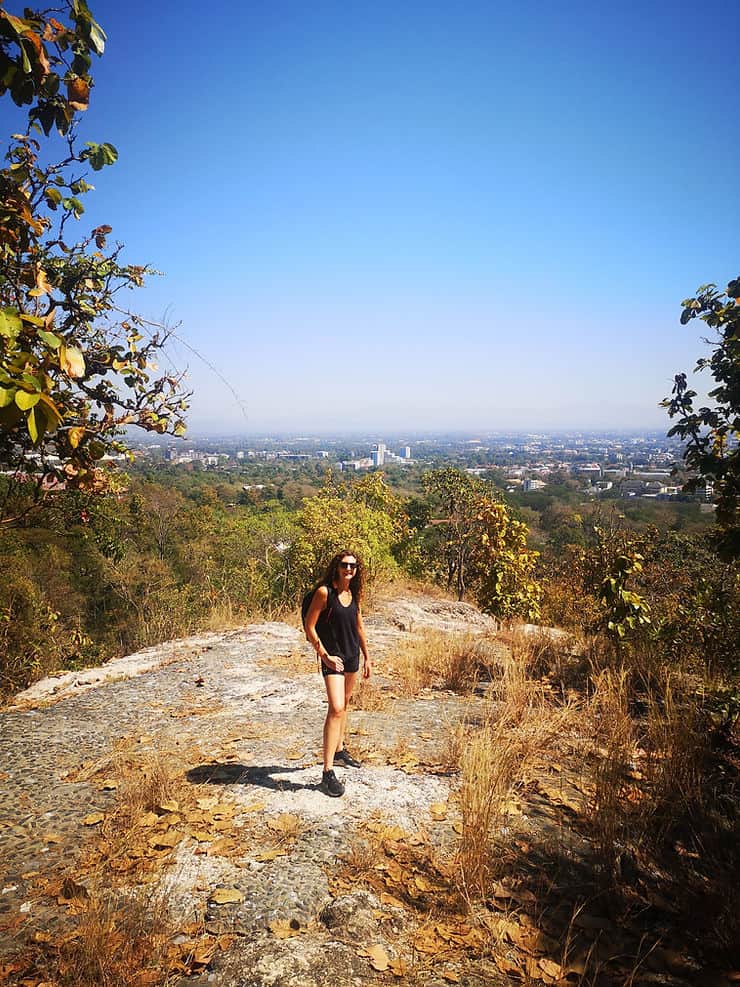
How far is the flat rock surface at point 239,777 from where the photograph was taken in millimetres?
2635

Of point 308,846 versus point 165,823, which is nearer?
point 308,846

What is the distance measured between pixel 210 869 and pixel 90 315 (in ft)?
10.7

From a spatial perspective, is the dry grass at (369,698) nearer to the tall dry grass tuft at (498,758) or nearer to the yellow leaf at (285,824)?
the tall dry grass tuft at (498,758)

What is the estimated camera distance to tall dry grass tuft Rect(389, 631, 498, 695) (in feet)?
21.4

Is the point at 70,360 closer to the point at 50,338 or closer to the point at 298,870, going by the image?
the point at 50,338

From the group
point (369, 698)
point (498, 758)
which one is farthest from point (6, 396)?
point (369, 698)

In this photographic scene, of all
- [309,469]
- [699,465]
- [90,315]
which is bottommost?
[309,469]

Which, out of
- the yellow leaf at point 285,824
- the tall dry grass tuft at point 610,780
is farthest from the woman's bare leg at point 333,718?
the tall dry grass tuft at point 610,780

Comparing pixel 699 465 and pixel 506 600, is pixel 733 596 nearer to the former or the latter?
pixel 699 465

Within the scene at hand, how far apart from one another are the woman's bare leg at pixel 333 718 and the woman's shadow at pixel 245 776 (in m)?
0.28

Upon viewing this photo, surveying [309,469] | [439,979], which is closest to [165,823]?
[439,979]

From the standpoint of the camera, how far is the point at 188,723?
5.42 meters

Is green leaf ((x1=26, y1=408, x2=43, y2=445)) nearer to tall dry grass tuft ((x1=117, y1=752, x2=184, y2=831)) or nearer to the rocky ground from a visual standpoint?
the rocky ground

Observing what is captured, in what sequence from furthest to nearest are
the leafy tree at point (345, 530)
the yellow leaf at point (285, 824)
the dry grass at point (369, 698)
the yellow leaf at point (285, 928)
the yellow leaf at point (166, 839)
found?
the leafy tree at point (345, 530)
the dry grass at point (369, 698)
the yellow leaf at point (285, 824)
the yellow leaf at point (166, 839)
the yellow leaf at point (285, 928)
